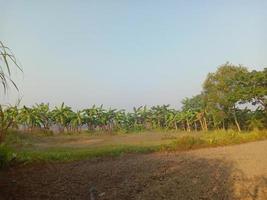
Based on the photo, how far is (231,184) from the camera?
7820 mm

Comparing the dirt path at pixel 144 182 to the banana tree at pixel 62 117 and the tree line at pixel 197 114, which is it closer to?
the tree line at pixel 197 114

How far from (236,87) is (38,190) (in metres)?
28.8

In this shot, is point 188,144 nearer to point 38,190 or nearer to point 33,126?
point 38,190

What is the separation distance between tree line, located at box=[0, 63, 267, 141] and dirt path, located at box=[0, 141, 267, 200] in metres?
17.1

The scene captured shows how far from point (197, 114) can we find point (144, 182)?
123 ft

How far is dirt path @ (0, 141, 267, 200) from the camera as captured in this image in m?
7.06

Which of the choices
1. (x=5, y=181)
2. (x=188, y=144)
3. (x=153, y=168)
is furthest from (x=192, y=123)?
(x=5, y=181)

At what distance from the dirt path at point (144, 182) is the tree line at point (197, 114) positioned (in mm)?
17119

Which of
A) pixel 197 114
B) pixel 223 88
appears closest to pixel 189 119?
pixel 197 114

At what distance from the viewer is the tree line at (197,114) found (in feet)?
106

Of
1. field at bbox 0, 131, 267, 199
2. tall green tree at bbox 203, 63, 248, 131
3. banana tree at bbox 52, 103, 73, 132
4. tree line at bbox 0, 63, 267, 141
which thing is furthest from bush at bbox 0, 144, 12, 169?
banana tree at bbox 52, 103, 73, 132

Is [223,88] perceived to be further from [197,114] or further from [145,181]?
[145,181]

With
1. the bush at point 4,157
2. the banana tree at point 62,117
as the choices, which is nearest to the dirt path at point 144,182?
the bush at point 4,157

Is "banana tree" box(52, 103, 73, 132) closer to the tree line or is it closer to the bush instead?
the tree line
